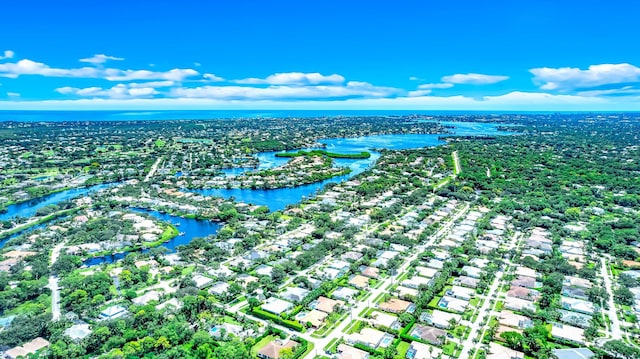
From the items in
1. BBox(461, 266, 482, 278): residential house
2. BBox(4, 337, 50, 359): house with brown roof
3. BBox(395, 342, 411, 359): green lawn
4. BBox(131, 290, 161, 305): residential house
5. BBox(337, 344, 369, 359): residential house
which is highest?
BBox(4, 337, 50, 359): house with brown roof

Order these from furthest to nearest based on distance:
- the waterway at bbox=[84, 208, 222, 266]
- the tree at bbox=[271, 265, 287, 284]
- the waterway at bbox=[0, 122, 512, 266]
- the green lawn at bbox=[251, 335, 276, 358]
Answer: the waterway at bbox=[0, 122, 512, 266], the waterway at bbox=[84, 208, 222, 266], the tree at bbox=[271, 265, 287, 284], the green lawn at bbox=[251, 335, 276, 358]

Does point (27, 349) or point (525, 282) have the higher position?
point (27, 349)

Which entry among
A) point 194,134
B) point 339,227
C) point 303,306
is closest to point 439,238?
point 339,227

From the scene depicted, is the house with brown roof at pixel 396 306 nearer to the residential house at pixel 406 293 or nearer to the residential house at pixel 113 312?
the residential house at pixel 406 293

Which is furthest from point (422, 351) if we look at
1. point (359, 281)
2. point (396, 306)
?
point (359, 281)

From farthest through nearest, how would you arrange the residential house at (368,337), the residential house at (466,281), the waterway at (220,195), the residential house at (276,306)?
the waterway at (220,195), the residential house at (466,281), the residential house at (276,306), the residential house at (368,337)

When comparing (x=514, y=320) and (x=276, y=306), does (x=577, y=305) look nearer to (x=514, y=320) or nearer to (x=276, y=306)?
(x=514, y=320)

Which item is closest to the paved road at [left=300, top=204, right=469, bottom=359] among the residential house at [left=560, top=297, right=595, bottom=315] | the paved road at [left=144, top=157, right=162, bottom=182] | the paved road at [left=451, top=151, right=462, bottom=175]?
the residential house at [left=560, top=297, right=595, bottom=315]

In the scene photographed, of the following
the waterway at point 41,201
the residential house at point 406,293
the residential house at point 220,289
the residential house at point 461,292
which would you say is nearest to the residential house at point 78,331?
the residential house at point 220,289

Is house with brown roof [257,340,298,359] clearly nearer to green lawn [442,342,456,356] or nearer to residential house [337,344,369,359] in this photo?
residential house [337,344,369,359]
